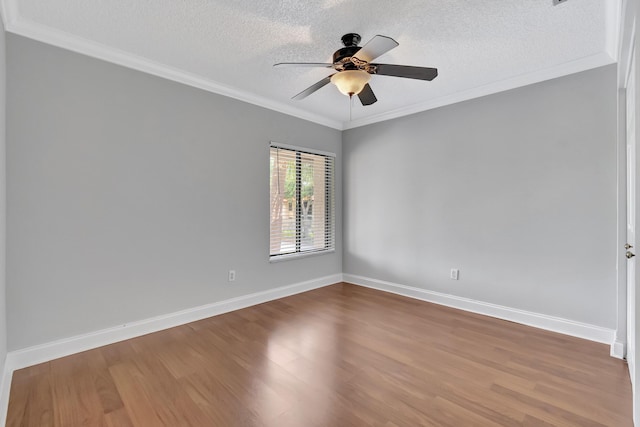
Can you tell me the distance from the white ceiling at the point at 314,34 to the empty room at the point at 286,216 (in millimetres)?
19

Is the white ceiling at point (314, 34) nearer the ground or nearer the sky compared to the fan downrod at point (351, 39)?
nearer the sky

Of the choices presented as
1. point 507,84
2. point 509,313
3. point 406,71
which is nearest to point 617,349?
point 509,313

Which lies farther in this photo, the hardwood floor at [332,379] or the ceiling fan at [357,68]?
the ceiling fan at [357,68]

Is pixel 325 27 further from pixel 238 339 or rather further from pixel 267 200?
pixel 238 339

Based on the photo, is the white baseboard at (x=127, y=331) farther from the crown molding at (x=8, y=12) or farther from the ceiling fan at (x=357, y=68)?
the ceiling fan at (x=357, y=68)

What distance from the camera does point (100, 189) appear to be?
2545 mm

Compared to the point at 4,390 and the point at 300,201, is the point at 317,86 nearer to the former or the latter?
the point at 300,201

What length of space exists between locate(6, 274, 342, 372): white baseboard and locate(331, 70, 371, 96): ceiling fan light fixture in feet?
8.39

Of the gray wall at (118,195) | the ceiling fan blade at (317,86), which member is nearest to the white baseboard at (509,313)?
the gray wall at (118,195)

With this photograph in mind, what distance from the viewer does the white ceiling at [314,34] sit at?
2.01 metres

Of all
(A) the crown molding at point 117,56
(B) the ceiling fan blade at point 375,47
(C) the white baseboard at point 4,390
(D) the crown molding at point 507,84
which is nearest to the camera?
(C) the white baseboard at point 4,390

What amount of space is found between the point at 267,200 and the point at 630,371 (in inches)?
140

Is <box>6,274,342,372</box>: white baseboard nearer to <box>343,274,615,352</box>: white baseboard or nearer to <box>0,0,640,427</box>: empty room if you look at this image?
<box>0,0,640,427</box>: empty room

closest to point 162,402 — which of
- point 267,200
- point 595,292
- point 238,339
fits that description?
point 238,339
